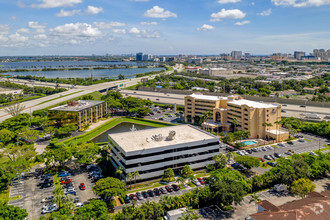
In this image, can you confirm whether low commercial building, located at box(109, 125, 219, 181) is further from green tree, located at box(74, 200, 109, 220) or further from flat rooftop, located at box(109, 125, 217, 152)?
green tree, located at box(74, 200, 109, 220)

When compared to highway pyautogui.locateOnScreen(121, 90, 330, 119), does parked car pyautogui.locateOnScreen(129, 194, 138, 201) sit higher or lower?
lower

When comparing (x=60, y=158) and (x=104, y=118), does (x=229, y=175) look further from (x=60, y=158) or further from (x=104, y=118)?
(x=104, y=118)

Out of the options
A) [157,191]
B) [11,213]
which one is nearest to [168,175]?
[157,191]

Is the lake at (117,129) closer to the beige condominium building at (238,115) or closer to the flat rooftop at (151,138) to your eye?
the beige condominium building at (238,115)

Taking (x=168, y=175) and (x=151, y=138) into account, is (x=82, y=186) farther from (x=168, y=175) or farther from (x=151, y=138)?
(x=151, y=138)

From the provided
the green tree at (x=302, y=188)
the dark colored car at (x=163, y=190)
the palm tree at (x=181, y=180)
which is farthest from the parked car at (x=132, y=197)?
the green tree at (x=302, y=188)

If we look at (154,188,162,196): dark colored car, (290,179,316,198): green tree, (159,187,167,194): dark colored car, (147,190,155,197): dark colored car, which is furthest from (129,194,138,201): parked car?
(290,179,316,198): green tree
